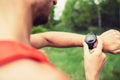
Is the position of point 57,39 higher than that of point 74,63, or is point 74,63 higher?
point 57,39

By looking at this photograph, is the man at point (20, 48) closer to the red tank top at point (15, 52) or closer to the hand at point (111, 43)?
the red tank top at point (15, 52)

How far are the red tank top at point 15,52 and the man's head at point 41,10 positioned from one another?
0.10 meters

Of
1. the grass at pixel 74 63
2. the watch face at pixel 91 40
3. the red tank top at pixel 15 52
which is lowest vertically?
the grass at pixel 74 63

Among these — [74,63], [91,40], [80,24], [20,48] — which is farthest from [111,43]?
[80,24]

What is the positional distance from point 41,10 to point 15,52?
16cm

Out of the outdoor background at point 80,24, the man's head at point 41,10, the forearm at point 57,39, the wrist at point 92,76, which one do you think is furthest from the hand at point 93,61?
the outdoor background at point 80,24

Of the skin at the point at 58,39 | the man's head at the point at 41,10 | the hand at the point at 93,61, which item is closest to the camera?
the man's head at the point at 41,10

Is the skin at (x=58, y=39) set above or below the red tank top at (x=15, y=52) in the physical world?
below

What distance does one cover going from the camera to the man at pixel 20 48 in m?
0.51

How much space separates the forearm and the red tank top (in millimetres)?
569

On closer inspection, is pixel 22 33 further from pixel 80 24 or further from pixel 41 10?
pixel 80 24

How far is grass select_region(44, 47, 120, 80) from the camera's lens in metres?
2.36

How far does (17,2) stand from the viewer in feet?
1.92

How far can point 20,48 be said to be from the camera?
20.8 inches
